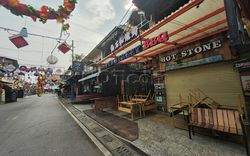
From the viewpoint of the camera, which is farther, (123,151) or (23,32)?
(23,32)

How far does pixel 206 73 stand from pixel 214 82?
492mm

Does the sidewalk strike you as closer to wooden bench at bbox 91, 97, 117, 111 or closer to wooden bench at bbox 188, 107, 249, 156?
wooden bench at bbox 188, 107, 249, 156

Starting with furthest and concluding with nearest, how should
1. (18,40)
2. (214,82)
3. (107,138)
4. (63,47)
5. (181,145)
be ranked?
(63,47), (18,40), (214,82), (107,138), (181,145)

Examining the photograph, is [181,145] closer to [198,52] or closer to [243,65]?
[243,65]

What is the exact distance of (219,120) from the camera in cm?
337

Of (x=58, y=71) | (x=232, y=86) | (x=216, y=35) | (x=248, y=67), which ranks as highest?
(x=58, y=71)

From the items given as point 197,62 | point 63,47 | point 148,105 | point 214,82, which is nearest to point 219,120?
point 214,82

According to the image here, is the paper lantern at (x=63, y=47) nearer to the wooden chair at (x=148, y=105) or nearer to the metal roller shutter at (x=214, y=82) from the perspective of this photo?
the wooden chair at (x=148, y=105)

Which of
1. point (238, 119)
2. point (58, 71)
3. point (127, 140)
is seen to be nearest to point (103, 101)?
point (127, 140)

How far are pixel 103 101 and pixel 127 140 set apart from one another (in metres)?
5.17

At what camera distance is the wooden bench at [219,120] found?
2.97m

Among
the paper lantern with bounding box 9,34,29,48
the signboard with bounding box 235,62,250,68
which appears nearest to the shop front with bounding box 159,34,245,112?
the signboard with bounding box 235,62,250,68

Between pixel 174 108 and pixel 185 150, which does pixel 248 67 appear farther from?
pixel 185 150

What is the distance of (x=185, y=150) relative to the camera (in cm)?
305
